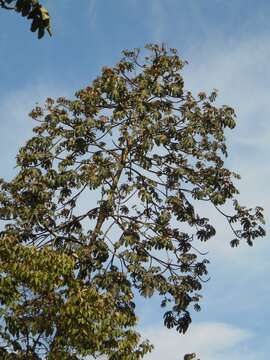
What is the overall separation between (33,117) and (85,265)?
19.2 feet

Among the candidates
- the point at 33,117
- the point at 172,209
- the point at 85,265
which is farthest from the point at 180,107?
the point at 85,265

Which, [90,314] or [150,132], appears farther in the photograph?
[150,132]

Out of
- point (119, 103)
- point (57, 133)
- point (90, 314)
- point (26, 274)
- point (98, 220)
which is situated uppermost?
point (119, 103)

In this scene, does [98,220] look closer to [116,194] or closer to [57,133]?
[116,194]

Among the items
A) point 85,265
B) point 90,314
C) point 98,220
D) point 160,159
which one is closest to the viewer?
point 90,314

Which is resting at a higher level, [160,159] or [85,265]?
[160,159]

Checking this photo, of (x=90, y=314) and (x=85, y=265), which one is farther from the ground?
(x=85, y=265)

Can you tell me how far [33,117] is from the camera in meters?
20.0

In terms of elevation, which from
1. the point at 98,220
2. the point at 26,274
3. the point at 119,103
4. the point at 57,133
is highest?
the point at 119,103

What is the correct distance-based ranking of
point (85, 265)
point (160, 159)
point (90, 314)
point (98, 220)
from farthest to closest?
point (160, 159), point (98, 220), point (85, 265), point (90, 314)

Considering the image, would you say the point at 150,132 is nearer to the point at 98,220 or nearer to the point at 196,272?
the point at 98,220

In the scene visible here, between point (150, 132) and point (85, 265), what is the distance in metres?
4.90

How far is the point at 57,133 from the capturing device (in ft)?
64.2

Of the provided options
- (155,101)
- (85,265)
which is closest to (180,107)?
(155,101)
